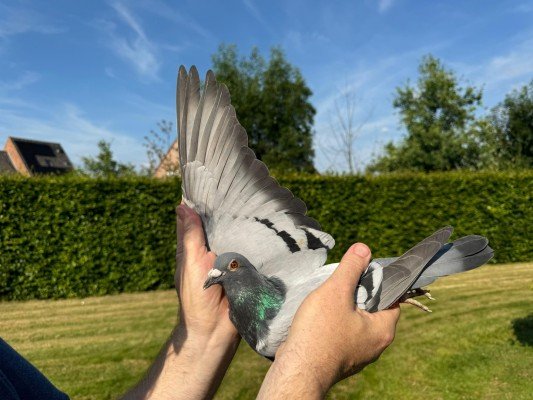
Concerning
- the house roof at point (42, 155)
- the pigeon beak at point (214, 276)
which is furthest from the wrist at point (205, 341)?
the house roof at point (42, 155)

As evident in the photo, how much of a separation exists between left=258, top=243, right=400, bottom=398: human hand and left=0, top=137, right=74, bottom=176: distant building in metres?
46.3

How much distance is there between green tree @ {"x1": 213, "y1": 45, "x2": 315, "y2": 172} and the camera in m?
35.8

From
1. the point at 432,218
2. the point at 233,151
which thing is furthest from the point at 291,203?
the point at 432,218

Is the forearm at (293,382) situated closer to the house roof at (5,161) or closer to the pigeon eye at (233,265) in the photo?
the pigeon eye at (233,265)

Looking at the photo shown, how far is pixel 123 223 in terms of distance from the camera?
11305mm

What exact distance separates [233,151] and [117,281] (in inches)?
402

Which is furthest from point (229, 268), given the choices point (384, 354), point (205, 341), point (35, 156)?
point (35, 156)

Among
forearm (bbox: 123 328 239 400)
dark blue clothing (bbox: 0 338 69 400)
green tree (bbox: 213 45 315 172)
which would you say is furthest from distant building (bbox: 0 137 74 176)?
dark blue clothing (bbox: 0 338 69 400)

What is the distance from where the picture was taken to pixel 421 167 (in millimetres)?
28234

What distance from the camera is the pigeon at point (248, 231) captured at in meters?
1.84

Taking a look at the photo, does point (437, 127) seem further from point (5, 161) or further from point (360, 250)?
point (5, 161)

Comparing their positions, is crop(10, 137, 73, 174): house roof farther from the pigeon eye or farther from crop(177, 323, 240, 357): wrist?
the pigeon eye

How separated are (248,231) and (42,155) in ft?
169

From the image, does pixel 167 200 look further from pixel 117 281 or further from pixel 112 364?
pixel 112 364
